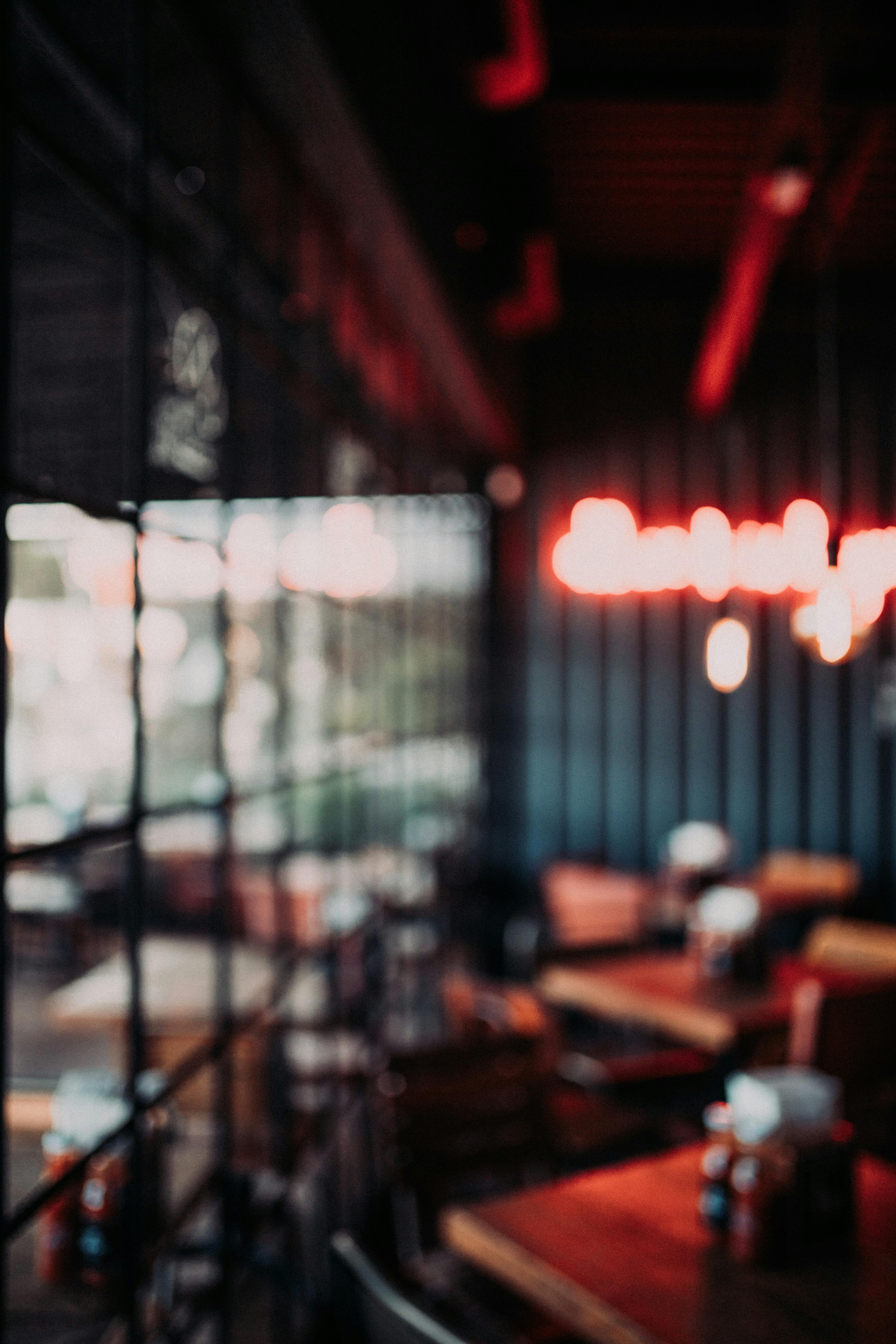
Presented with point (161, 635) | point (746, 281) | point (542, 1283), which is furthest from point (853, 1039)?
point (746, 281)

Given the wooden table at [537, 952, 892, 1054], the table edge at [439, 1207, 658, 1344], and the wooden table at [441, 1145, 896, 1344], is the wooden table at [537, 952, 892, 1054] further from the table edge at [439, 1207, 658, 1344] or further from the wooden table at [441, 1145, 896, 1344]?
the table edge at [439, 1207, 658, 1344]

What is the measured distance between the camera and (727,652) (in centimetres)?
379

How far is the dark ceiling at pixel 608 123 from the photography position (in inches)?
127

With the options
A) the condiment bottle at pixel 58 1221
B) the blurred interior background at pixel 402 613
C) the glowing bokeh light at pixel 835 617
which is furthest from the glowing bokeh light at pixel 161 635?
the glowing bokeh light at pixel 835 617

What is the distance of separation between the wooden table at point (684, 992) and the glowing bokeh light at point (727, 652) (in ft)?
3.51

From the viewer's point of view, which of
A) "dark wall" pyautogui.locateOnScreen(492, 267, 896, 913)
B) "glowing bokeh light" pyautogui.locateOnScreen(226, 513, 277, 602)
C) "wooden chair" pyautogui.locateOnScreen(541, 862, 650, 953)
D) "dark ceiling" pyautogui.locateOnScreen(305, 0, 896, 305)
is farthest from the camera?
"dark wall" pyautogui.locateOnScreen(492, 267, 896, 913)

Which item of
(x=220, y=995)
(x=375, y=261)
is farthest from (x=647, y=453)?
(x=220, y=995)

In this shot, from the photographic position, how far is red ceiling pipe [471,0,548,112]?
3092 millimetres

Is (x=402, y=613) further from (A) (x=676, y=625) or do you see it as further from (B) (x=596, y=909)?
(A) (x=676, y=625)

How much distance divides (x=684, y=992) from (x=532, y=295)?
294 centimetres

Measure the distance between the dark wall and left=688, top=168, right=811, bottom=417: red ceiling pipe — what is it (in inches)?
7.6

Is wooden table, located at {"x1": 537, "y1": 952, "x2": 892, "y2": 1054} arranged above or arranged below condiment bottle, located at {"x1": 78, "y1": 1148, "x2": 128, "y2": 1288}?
below

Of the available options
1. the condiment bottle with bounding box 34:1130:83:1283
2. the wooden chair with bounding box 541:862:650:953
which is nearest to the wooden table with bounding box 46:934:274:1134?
the condiment bottle with bounding box 34:1130:83:1283

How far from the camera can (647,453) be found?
7316 mm
